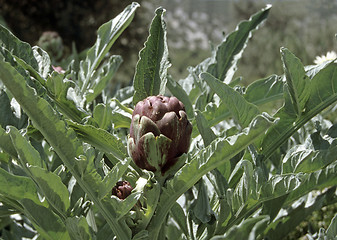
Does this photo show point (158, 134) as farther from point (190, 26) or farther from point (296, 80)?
point (190, 26)

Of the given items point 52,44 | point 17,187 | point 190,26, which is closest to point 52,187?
point 17,187

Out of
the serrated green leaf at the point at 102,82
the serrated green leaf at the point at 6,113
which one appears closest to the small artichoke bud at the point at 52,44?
the serrated green leaf at the point at 102,82

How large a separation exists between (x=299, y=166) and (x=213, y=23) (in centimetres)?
1553

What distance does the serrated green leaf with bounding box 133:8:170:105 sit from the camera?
660 millimetres

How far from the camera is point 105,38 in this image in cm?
83

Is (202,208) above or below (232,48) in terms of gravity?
below

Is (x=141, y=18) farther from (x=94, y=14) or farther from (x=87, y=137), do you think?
(x=87, y=137)

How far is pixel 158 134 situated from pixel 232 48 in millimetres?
369

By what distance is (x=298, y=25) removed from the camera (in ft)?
40.4

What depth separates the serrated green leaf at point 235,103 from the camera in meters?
0.60

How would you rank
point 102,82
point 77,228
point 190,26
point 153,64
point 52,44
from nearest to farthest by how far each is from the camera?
1. point 77,228
2. point 153,64
3. point 102,82
4. point 52,44
5. point 190,26

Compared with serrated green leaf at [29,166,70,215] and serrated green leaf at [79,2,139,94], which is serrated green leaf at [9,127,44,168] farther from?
serrated green leaf at [79,2,139,94]

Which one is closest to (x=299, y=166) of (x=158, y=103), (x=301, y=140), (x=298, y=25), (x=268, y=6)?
(x=158, y=103)

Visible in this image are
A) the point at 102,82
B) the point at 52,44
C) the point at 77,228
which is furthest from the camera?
the point at 52,44
